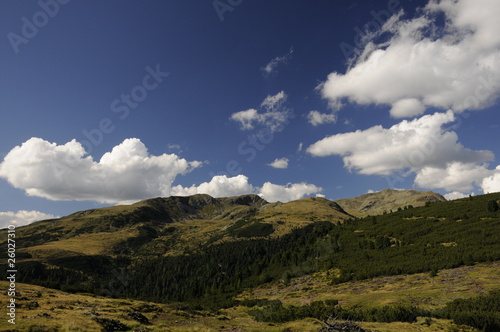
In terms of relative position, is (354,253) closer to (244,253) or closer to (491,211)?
(491,211)

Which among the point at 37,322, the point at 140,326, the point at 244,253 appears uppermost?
the point at 37,322

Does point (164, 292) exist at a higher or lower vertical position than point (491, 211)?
lower

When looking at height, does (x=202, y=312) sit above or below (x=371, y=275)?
above

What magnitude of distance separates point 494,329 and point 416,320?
6193 mm

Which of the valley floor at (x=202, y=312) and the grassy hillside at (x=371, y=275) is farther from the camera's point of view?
the grassy hillside at (x=371, y=275)

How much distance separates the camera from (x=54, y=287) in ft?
196

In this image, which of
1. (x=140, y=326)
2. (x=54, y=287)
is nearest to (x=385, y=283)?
(x=140, y=326)

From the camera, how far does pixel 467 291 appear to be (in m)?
37.7

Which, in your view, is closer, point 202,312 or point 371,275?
point 202,312

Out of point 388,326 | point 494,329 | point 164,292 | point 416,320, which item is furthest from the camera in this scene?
point 164,292

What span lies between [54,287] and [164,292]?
11417cm

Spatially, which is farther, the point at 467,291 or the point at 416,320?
the point at 467,291

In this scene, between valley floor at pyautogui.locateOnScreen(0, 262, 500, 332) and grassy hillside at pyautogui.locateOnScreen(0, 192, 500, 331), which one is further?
grassy hillside at pyautogui.locateOnScreen(0, 192, 500, 331)

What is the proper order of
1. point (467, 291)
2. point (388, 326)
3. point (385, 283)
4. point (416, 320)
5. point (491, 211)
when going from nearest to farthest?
point (388, 326) → point (416, 320) → point (467, 291) → point (385, 283) → point (491, 211)
